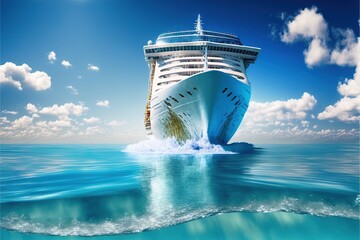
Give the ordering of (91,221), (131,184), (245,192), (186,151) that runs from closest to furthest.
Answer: (91,221) < (245,192) < (131,184) < (186,151)

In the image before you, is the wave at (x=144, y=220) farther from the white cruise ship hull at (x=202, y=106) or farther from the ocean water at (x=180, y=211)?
the white cruise ship hull at (x=202, y=106)

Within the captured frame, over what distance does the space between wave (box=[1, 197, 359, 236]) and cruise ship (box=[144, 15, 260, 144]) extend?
16.7 meters

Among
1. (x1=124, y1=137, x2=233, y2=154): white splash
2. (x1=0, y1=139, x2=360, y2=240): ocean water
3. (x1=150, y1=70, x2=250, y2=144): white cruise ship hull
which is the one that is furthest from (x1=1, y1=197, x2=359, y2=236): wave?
(x1=124, y1=137, x2=233, y2=154): white splash

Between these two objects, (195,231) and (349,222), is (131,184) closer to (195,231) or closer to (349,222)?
(195,231)

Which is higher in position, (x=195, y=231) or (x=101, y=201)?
(x=101, y=201)

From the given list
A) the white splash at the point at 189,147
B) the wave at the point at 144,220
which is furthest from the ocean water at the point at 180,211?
the white splash at the point at 189,147

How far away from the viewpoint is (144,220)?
28.5ft

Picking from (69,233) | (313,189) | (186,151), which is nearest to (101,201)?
(69,233)

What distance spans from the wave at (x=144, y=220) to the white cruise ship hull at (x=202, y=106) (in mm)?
16733

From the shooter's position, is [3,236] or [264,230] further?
[264,230]

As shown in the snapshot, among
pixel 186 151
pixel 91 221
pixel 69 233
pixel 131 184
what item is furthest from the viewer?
pixel 186 151

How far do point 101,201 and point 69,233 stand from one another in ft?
6.19

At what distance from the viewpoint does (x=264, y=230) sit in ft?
30.5

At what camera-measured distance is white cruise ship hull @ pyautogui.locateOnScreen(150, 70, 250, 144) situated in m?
25.5
